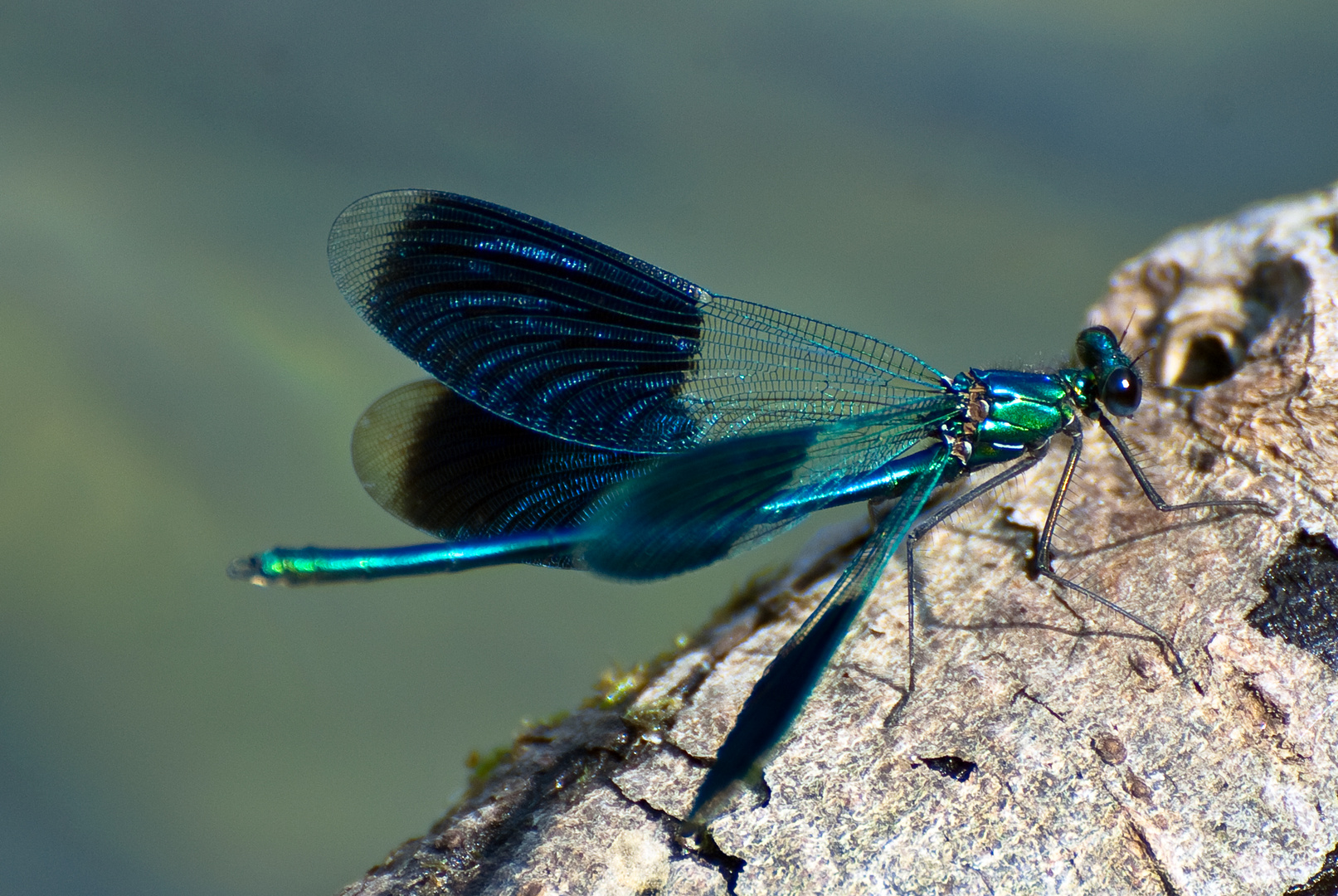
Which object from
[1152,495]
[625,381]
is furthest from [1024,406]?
[625,381]

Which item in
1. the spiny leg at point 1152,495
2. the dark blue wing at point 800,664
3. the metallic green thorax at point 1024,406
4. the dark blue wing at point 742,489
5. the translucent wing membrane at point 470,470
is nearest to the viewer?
the dark blue wing at point 800,664

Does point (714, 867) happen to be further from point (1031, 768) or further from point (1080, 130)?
point (1080, 130)

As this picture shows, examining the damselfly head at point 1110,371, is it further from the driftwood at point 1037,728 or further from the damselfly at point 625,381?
the driftwood at point 1037,728

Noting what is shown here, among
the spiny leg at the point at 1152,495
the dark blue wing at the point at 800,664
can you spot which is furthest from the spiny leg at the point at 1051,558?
the dark blue wing at the point at 800,664

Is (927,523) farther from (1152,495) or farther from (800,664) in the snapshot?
(800,664)

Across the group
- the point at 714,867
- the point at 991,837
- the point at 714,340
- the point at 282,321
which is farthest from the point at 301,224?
the point at 991,837

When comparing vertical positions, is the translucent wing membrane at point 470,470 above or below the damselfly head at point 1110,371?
below

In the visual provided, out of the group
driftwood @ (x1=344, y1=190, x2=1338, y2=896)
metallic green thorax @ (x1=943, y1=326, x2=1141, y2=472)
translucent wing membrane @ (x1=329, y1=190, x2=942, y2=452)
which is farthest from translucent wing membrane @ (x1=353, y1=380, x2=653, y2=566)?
metallic green thorax @ (x1=943, y1=326, x2=1141, y2=472)

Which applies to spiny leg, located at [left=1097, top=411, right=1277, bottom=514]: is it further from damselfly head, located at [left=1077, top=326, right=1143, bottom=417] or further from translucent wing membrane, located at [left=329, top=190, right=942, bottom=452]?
translucent wing membrane, located at [left=329, top=190, right=942, bottom=452]
